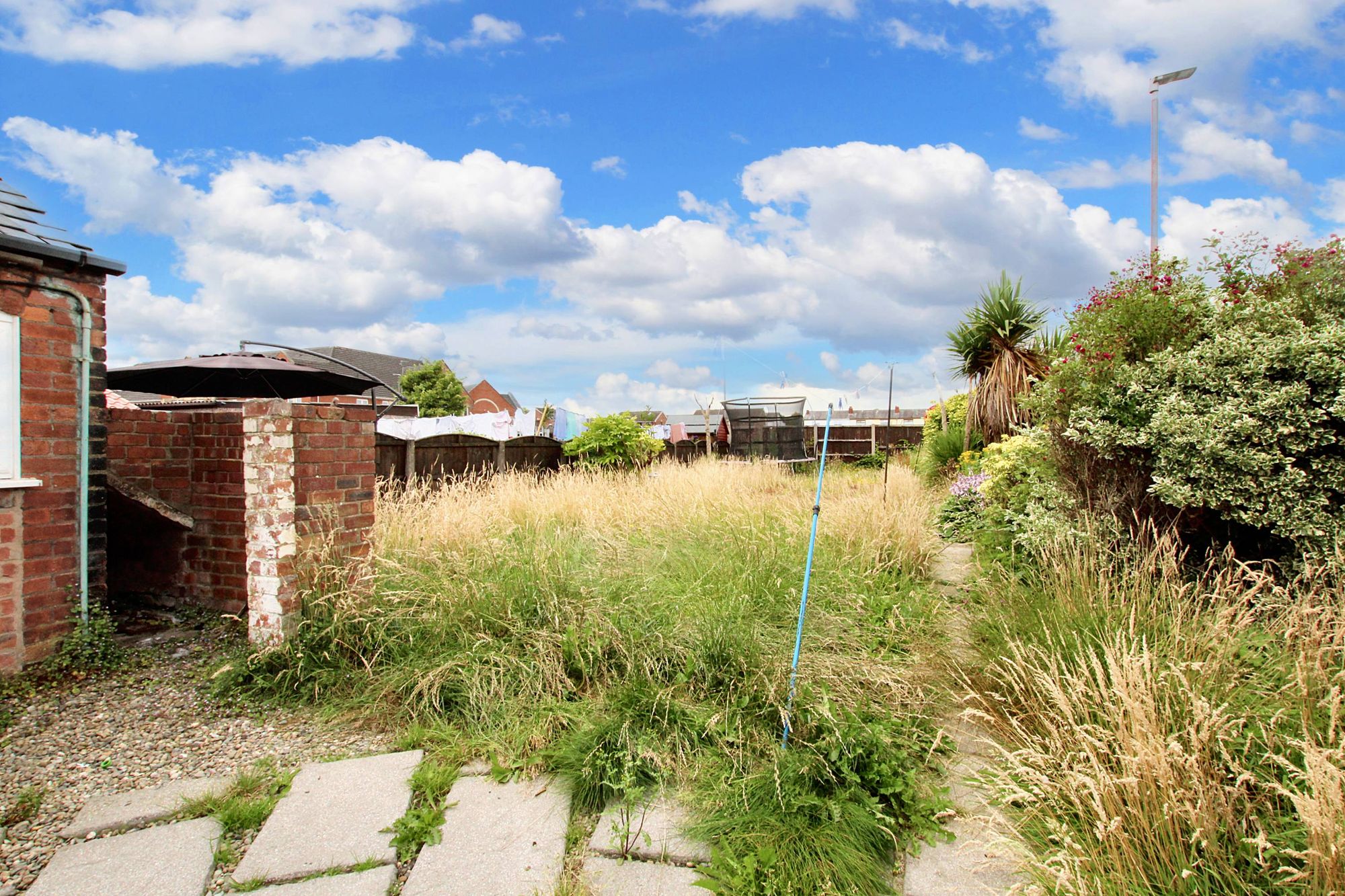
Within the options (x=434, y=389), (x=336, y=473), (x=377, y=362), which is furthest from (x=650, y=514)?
(x=377, y=362)

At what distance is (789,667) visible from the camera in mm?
2879

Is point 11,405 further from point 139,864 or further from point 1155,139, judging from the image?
point 1155,139

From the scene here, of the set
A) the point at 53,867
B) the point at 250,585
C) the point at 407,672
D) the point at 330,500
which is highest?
the point at 330,500

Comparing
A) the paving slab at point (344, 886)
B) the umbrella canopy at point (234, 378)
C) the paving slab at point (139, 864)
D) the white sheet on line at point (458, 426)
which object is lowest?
the paving slab at point (139, 864)

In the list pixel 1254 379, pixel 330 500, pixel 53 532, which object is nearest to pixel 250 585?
pixel 330 500

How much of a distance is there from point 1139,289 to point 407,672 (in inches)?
181

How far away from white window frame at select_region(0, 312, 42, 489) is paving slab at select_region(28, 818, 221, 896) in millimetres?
2230

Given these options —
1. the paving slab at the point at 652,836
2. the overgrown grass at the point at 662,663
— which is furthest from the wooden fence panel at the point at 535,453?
the paving slab at the point at 652,836

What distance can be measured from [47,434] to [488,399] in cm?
4344

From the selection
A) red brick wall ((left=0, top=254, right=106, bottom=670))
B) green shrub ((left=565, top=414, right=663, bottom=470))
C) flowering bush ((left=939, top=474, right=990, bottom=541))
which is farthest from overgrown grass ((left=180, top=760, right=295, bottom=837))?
green shrub ((left=565, top=414, right=663, bottom=470))

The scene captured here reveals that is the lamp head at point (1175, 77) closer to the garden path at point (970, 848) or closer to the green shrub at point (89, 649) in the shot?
the garden path at point (970, 848)

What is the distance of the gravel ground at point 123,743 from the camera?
8.27 feet

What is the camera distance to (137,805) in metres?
2.54

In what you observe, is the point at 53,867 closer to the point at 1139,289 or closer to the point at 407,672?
the point at 407,672
